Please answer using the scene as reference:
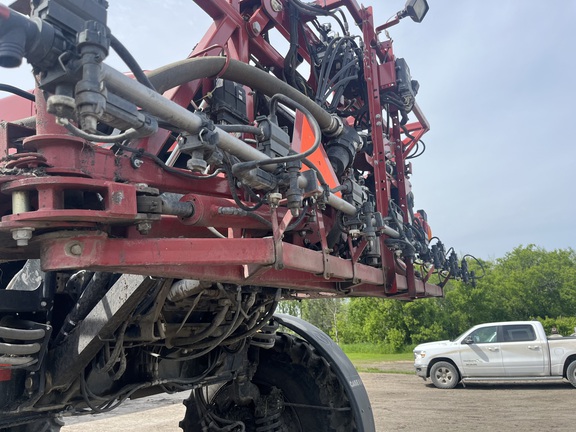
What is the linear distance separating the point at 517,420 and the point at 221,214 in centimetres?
720

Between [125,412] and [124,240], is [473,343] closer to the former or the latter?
[125,412]

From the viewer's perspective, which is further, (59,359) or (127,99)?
(59,359)

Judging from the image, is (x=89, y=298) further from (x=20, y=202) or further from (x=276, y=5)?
(x=276, y=5)

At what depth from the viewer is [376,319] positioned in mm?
25594

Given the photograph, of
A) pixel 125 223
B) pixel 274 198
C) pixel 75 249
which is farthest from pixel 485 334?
pixel 75 249

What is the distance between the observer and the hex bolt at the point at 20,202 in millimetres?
1580

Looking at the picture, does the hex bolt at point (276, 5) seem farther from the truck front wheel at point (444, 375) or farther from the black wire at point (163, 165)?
the truck front wheel at point (444, 375)

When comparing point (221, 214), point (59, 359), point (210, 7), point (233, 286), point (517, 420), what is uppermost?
point (210, 7)

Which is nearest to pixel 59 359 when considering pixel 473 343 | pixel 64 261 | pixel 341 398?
pixel 64 261

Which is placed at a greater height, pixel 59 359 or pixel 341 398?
pixel 59 359

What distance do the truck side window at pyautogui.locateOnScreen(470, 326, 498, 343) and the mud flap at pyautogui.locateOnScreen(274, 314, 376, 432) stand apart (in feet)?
28.9

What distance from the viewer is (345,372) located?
11.9ft

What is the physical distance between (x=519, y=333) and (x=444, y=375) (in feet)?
5.95

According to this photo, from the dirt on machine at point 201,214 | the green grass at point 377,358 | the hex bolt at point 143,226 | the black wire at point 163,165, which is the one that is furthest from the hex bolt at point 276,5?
the green grass at point 377,358
